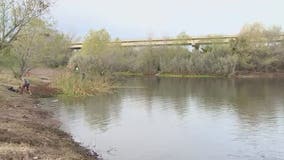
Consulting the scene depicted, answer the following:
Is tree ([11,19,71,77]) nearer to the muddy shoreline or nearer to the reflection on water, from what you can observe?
the reflection on water

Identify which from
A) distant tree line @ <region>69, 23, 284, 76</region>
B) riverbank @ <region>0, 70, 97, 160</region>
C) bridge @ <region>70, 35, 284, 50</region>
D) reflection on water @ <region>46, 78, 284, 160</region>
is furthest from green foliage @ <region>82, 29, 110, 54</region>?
riverbank @ <region>0, 70, 97, 160</region>

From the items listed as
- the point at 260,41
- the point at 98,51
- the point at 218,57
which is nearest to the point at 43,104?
the point at 98,51

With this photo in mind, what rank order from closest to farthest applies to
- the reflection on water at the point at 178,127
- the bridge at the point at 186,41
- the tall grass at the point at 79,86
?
the reflection on water at the point at 178,127 → the tall grass at the point at 79,86 → the bridge at the point at 186,41

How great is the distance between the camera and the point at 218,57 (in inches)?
3996

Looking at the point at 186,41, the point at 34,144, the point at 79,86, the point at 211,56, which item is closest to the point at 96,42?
the point at 211,56

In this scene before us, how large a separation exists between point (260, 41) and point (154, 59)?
24944mm

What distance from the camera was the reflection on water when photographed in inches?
864

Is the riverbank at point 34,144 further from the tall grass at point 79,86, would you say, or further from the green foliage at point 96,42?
the green foliage at point 96,42

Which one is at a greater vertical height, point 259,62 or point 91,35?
point 91,35

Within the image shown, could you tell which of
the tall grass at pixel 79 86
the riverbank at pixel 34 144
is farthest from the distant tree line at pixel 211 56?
the riverbank at pixel 34 144

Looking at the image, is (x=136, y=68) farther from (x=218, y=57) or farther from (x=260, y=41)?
(x=260, y=41)

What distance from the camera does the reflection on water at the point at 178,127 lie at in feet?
72.0

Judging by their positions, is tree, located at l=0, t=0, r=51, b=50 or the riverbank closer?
the riverbank

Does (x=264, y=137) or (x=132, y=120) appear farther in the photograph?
(x=132, y=120)
